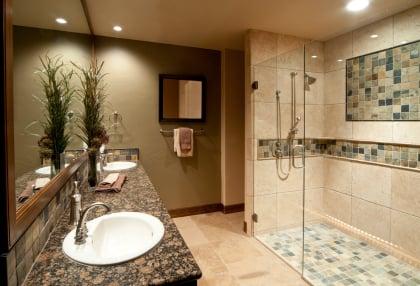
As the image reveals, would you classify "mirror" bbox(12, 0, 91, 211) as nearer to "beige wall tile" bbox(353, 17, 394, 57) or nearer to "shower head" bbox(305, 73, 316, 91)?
"shower head" bbox(305, 73, 316, 91)

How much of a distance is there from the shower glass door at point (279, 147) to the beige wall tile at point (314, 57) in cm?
12

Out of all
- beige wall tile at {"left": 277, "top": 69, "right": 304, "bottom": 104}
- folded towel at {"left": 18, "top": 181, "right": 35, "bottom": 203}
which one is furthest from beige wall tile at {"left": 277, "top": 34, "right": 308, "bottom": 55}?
folded towel at {"left": 18, "top": 181, "right": 35, "bottom": 203}

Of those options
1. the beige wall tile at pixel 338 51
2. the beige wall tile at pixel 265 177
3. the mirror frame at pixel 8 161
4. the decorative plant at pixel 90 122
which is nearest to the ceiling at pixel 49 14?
the mirror frame at pixel 8 161

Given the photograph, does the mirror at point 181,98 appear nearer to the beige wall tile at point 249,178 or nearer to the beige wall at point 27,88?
the beige wall tile at point 249,178

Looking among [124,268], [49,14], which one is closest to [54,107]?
[49,14]

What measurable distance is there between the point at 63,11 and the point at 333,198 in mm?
3238

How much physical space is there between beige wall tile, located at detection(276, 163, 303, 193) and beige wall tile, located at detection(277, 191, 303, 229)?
0.20 feet

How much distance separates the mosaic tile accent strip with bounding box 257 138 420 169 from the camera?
2.14m

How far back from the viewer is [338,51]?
2.78 metres

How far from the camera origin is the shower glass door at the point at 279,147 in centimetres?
263

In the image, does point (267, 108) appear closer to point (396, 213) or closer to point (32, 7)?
point (396, 213)

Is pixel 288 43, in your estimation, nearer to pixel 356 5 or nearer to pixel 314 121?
pixel 356 5

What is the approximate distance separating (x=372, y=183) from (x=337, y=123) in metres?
0.78

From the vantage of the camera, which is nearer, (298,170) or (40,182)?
(40,182)
